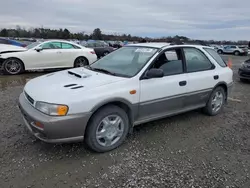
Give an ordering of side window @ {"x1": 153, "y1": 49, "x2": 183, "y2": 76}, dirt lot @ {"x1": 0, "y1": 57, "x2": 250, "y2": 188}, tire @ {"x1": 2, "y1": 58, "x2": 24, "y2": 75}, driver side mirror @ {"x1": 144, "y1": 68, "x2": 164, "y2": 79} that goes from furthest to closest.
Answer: tire @ {"x1": 2, "y1": 58, "x2": 24, "y2": 75}
side window @ {"x1": 153, "y1": 49, "x2": 183, "y2": 76}
driver side mirror @ {"x1": 144, "y1": 68, "x2": 164, "y2": 79}
dirt lot @ {"x1": 0, "y1": 57, "x2": 250, "y2": 188}

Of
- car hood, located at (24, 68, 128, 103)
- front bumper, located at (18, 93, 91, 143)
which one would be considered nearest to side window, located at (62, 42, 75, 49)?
car hood, located at (24, 68, 128, 103)

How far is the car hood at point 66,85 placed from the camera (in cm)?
291

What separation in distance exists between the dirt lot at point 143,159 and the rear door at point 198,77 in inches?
19.8

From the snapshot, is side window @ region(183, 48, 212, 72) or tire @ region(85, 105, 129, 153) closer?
tire @ region(85, 105, 129, 153)

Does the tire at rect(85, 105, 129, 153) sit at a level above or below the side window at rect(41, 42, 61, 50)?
below

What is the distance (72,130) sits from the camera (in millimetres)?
2889

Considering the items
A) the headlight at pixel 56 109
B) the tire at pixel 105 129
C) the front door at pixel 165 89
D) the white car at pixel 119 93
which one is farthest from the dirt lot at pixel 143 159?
the headlight at pixel 56 109

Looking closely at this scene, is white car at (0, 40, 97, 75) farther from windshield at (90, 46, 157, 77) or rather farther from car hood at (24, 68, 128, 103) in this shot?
car hood at (24, 68, 128, 103)

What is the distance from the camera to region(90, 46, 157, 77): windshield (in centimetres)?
367

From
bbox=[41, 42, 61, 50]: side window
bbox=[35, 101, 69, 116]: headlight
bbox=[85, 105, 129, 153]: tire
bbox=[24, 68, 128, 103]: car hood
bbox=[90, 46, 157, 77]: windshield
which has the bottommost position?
bbox=[85, 105, 129, 153]: tire

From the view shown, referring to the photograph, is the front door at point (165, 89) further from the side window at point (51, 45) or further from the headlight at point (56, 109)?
the side window at point (51, 45)

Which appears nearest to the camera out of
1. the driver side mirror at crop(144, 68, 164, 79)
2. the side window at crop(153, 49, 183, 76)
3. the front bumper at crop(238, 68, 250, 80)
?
the driver side mirror at crop(144, 68, 164, 79)

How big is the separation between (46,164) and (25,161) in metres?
0.29

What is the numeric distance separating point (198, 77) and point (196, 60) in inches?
14.8
